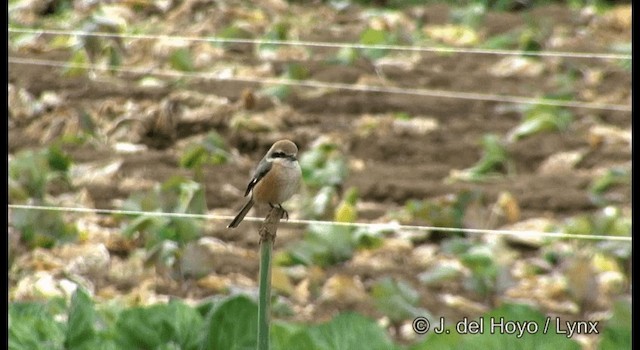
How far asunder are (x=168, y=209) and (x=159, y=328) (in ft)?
4.46

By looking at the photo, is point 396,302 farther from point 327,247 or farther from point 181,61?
point 181,61

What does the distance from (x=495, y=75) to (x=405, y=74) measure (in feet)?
0.93

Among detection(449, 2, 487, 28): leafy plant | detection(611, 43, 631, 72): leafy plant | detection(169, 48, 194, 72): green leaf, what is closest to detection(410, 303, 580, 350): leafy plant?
detection(169, 48, 194, 72): green leaf

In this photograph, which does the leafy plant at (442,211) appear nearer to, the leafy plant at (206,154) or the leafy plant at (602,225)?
the leafy plant at (602,225)

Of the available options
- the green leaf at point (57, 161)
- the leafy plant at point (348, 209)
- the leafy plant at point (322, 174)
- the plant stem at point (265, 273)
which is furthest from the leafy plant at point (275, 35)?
the plant stem at point (265, 273)

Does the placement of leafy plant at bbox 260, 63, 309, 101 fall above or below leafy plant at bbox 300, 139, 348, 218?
above

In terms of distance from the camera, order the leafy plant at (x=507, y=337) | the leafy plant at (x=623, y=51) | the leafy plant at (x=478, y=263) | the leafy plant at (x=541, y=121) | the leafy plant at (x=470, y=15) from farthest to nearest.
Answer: the leafy plant at (x=470, y=15), the leafy plant at (x=623, y=51), the leafy plant at (x=541, y=121), the leafy plant at (x=478, y=263), the leafy plant at (x=507, y=337)

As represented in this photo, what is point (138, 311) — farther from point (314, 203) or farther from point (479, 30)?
point (479, 30)

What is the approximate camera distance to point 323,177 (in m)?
2.84

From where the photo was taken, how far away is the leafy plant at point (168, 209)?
8.12 ft

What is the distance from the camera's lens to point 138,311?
126 cm

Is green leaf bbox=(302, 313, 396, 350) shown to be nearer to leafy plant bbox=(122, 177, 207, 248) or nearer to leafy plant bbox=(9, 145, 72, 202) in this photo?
leafy plant bbox=(122, 177, 207, 248)

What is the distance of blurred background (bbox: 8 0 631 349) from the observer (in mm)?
2143
